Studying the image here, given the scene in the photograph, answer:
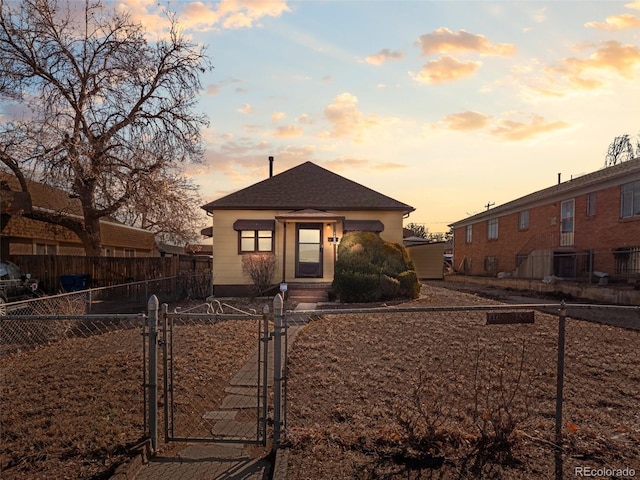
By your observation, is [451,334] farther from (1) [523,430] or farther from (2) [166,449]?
(2) [166,449]

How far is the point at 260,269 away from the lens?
17.2 m

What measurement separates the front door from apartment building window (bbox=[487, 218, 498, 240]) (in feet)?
59.1

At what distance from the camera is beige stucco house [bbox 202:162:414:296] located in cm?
1825

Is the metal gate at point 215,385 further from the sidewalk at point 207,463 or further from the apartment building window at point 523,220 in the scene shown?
the apartment building window at point 523,220

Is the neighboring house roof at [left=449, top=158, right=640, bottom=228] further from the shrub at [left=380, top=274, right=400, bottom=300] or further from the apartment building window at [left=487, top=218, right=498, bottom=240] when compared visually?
the shrub at [left=380, top=274, right=400, bottom=300]

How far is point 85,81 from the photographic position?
66.5 ft

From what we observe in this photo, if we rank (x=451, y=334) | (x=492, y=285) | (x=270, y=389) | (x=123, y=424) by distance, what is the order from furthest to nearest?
(x=492, y=285) < (x=451, y=334) < (x=270, y=389) < (x=123, y=424)

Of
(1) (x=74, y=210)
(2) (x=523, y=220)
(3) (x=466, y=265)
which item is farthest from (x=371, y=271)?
(3) (x=466, y=265)

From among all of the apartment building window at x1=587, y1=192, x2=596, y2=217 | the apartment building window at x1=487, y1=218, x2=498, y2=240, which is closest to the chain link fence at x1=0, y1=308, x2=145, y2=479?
the apartment building window at x1=587, y1=192, x2=596, y2=217

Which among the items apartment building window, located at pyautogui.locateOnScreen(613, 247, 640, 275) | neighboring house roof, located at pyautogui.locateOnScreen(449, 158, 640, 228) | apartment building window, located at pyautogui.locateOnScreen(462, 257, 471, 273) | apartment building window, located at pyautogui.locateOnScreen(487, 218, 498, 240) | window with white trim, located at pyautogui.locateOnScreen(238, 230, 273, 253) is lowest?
apartment building window, located at pyautogui.locateOnScreen(462, 257, 471, 273)

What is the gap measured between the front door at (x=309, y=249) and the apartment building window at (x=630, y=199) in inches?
483

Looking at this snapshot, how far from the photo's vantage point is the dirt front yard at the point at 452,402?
3.72 meters

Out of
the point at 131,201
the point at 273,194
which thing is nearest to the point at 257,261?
the point at 273,194

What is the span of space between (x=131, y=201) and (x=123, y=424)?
1737 centimetres
